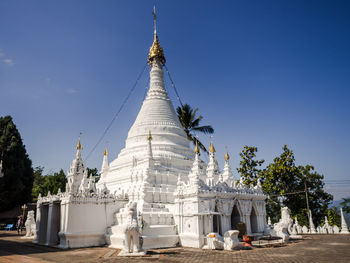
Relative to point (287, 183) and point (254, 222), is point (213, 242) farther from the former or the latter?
point (287, 183)

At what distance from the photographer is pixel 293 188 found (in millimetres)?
40812

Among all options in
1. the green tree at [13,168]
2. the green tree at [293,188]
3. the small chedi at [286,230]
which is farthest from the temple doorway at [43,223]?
the green tree at [293,188]

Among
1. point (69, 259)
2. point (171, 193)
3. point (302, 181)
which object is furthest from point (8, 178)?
point (302, 181)

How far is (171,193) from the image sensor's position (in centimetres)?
2456

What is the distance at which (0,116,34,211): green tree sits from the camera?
41156 millimetres

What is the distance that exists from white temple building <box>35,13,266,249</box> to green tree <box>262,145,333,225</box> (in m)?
11.2

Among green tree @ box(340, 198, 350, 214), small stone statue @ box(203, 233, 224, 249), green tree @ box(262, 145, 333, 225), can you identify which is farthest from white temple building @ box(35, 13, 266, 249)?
green tree @ box(340, 198, 350, 214)

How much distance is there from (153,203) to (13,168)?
29120mm

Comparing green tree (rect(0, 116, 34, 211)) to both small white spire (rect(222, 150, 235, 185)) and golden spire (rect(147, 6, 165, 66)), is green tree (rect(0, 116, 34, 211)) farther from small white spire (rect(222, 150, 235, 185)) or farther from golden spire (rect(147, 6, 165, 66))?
small white spire (rect(222, 150, 235, 185))

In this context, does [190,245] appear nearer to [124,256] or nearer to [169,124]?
[124,256]

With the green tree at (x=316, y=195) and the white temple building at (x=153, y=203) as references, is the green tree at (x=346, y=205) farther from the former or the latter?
the white temple building at (x=153, y=203)

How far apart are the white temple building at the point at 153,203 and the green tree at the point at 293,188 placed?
11.2 m

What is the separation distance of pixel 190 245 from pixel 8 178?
3341 centimetres

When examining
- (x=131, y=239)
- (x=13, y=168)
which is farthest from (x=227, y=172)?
(x=13, y=168)
